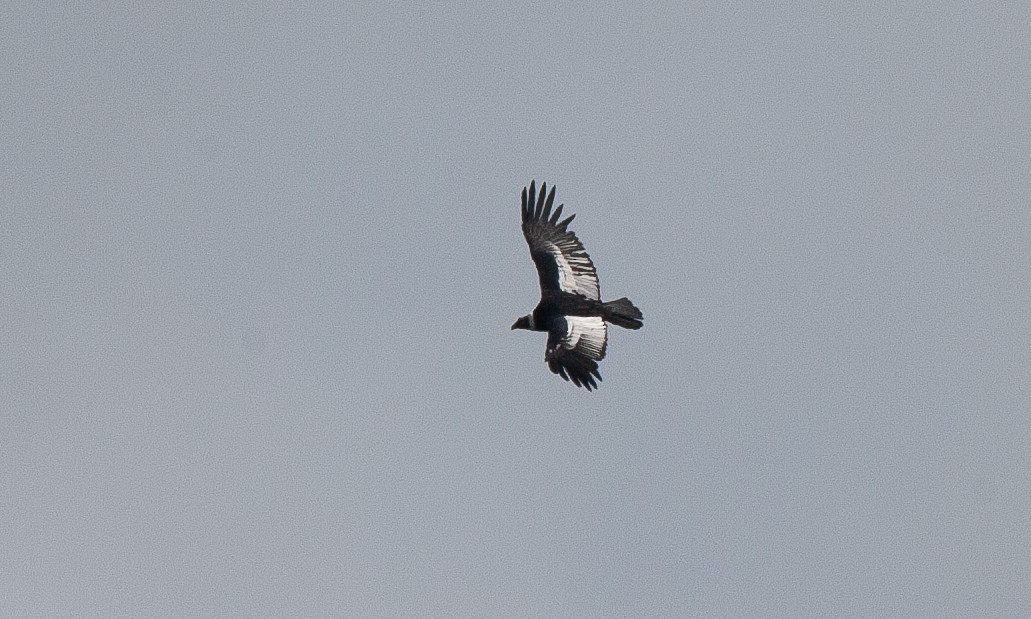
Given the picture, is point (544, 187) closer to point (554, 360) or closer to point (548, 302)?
point (548, 302)

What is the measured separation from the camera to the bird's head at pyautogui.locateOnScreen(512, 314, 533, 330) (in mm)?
50562

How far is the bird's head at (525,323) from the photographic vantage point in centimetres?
5056

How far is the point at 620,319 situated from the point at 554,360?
387 centimetres

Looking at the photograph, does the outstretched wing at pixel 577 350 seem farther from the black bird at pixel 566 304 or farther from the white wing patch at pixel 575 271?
the white wing patch at pixel 575 271

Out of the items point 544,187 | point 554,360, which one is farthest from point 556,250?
point 554,360

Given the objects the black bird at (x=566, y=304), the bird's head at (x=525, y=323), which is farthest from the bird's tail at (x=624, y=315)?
the bird's head at (x=525, y=323)

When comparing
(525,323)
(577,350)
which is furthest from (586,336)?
(525,323)

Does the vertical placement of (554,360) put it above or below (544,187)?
below

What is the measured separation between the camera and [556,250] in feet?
168

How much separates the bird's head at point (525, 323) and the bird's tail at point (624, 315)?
2.98m

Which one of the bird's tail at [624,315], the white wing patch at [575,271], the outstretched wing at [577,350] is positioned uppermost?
the white wing patch at [575,271]

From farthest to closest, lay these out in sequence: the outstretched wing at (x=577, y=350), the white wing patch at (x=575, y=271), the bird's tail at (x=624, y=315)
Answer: the white wing patch at (x=575, y=271)
the bird's tail at (x=624, y=315)
the outstretched wing at (x=577, y=350)

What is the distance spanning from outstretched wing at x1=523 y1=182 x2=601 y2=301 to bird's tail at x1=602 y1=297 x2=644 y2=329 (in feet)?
4.68

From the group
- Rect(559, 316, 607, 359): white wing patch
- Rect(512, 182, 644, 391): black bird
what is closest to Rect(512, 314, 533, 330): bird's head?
Rect(512, 182, 644, 391): black bird
